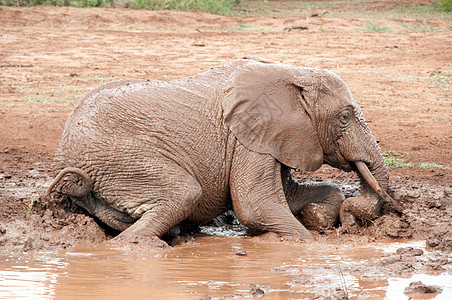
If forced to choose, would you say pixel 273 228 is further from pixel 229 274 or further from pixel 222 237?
pixel 229 274

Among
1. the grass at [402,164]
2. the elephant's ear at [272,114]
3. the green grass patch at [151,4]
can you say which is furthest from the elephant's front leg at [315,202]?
the green grass patch at [151,4]

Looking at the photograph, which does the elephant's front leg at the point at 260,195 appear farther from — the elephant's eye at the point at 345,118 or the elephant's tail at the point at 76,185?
the elephant's tail at the point at 76,185

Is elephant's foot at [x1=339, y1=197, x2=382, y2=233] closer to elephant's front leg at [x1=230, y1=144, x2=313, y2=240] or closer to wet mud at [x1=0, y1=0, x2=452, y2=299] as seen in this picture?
wet mud at [x1=0, y1=0, x2=452, y2=299]

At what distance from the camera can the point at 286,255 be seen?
5715 millimetres

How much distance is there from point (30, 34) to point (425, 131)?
9.12 metres

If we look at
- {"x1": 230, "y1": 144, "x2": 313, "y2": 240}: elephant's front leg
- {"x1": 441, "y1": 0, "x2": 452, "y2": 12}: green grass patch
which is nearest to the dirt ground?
{"x1": 230, "y1": 144, "x2": 313, "y2": 240}: elephant's front leg

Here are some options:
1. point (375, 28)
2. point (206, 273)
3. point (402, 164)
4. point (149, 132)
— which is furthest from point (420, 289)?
point (375, 28)

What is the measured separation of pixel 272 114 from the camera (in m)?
6.29

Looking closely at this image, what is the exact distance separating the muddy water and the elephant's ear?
2.66ft

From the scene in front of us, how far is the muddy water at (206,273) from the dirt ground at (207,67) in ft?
1.43

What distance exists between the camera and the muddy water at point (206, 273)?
15.2 feet

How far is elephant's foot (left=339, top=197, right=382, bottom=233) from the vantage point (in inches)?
256

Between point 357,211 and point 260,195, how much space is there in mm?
974

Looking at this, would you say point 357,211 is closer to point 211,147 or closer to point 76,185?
point 211,147
